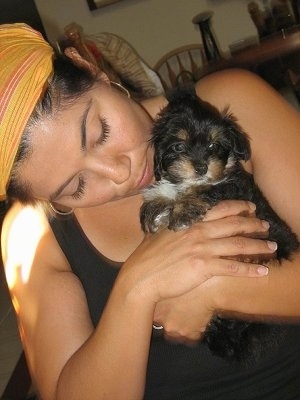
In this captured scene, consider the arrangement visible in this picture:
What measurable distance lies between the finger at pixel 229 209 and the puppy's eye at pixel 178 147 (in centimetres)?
21

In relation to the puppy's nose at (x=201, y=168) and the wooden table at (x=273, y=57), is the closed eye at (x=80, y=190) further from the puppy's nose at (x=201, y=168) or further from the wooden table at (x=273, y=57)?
the wooden table at (x=273, y=57)

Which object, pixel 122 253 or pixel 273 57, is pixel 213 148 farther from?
pixel 273 57

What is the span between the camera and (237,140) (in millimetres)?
1572

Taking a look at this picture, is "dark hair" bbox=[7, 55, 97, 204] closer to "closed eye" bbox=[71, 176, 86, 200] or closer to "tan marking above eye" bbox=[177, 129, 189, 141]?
"closed eye" bbox=[71, 176, 86, 200]

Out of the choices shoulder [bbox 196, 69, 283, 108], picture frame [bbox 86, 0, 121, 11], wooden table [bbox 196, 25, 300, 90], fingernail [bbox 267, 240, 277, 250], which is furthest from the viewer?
picture frame [bbox 86, 0, 121, 11]

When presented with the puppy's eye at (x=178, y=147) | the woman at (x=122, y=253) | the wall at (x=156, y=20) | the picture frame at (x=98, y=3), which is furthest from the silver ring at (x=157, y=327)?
the picture frame at (x=98, y=3)

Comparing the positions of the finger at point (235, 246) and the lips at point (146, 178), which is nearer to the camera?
the finger at point (235, 246)

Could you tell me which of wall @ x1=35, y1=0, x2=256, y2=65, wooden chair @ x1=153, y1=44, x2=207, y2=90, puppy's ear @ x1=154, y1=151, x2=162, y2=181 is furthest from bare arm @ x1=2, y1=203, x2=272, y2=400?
wall @ x1=35, y1=0, x2=256, y2=65

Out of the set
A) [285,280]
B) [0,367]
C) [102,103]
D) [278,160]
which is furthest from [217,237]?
[0,367]

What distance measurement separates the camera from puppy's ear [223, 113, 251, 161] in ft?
5.15

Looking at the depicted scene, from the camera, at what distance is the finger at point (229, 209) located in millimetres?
1493

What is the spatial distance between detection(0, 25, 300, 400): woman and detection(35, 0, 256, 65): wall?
457 centimetres

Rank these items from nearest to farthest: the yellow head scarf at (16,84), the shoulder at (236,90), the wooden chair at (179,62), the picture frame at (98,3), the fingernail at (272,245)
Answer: the yellow head scarf at (16,84) → the fingernail at (272,245) → the shoulder at (236,90) → the wooden chair at (179,62) → the picture frame at (98,3)

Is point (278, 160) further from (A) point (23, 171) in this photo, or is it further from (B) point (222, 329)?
(A) point (23, 171)
